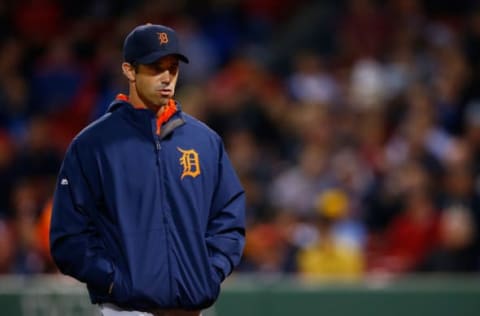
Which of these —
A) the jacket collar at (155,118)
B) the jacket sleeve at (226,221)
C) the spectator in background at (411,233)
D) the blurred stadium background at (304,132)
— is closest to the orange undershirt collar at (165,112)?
the jacket collar at (155,118)

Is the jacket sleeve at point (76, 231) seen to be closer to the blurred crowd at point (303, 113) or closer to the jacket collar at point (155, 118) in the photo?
the jacket collar at point (155, 118)

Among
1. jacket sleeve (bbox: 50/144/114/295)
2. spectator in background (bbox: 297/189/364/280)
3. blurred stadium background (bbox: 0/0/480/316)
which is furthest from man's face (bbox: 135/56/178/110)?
spectator in background (bbox: 297/189/364/280)

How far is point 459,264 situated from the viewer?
8945 mm

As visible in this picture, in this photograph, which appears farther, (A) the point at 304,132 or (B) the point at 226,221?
(A) the point at 304,132

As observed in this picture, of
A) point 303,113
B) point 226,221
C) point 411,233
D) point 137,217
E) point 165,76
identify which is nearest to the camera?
point 137,217

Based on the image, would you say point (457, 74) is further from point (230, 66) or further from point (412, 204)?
point (230, 66)

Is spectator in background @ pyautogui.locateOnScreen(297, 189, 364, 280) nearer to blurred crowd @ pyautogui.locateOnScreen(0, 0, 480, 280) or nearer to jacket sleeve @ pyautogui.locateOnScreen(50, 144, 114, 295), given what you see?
blurred crowd @ pyautogui.locateOnScreen(0, 0, 480, 280)

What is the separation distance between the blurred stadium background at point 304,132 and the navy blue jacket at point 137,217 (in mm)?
4124

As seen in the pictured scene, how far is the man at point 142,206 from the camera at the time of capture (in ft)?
14.1

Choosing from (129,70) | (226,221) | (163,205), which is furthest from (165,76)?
(226,221)

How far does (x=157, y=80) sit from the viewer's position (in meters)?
4.44

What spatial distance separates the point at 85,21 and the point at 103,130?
1005 cm

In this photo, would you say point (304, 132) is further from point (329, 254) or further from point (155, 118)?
point (155, 118)

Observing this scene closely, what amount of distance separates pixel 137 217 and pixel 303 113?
23.6 ft
